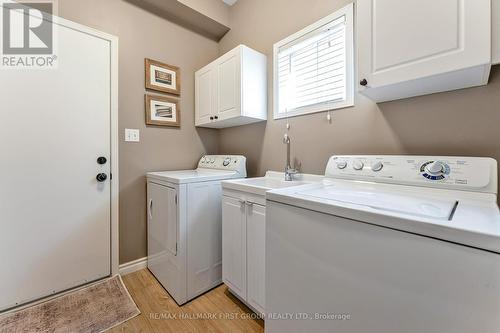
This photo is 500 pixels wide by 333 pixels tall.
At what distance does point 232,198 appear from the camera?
4.90 feet

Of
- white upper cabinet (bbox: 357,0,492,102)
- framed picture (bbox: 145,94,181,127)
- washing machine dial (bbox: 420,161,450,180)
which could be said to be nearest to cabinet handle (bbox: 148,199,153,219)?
framed picture (bbox: 145,94,181,127)

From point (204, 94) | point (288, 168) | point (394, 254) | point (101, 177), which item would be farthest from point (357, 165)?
point (101, 177)

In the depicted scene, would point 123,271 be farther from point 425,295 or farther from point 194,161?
point 425,295

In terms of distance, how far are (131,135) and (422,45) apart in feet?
7.22

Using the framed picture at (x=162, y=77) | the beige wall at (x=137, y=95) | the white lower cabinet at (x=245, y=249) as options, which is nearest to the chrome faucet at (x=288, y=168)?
the white lower cabinet at (x=245, y=249)

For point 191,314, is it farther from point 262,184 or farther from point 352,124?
point 352,124

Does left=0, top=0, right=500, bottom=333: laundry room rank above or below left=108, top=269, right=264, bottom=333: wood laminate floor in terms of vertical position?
above

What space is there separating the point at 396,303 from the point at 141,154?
2.16 m

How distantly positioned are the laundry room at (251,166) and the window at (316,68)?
0.04 ft

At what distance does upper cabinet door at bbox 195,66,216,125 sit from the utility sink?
3.05ft

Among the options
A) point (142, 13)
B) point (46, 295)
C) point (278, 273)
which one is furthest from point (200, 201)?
point (142, 13)

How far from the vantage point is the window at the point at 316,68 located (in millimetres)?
1462

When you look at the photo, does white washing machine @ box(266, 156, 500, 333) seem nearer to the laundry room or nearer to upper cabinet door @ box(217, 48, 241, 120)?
the laundry room

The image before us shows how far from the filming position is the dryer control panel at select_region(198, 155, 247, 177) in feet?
6.59
